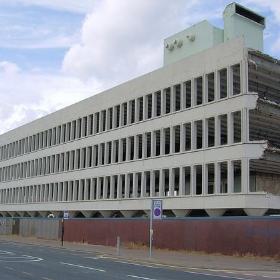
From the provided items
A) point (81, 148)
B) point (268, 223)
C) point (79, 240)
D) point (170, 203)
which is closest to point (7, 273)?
point (268, 223)

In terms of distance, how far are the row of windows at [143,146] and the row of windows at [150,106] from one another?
171cm

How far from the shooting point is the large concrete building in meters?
35.4

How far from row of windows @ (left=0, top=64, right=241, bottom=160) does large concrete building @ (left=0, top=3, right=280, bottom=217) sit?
0.10 metres

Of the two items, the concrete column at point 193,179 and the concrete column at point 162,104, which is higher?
the concrete column at point 162,104

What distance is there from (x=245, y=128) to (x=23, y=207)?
42.9 metres

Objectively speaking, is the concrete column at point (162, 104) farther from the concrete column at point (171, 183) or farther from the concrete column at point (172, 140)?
the concrete column at point (171, 183)

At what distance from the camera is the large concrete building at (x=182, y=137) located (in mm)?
35406

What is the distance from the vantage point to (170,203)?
40.9 m

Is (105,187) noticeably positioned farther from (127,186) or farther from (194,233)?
(194,233)

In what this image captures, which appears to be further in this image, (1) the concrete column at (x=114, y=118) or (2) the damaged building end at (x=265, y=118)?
(1) the concrete column at (x=114, y=118)

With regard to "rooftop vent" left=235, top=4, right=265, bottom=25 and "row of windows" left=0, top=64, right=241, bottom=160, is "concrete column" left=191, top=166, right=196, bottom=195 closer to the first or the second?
"row of windows" left=0, top=64, right=241, bottom=160

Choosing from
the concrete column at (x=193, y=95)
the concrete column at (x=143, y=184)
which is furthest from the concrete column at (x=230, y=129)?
the concrete column at (x=143, y=184)

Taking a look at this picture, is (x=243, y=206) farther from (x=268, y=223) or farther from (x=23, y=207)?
(x=23, y=207)

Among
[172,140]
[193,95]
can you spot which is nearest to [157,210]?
[172,140]
